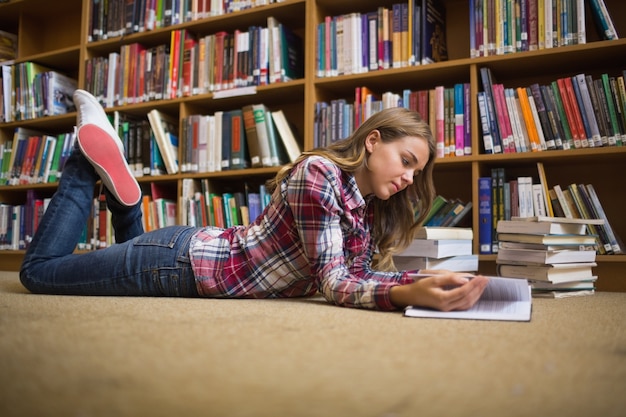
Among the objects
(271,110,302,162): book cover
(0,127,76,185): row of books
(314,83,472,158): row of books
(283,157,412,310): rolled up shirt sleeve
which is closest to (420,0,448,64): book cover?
(314,83,472,158): row of books

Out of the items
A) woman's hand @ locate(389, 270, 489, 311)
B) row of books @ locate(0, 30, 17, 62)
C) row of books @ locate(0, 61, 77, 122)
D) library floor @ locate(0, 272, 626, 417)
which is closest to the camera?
library floor @ locate(0, 272, 626, 417)

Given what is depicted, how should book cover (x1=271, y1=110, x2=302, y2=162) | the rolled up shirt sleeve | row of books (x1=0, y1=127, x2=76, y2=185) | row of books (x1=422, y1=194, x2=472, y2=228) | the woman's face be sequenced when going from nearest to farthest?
1. the rolled up shirt sleeve
2. the woman's face
3. row of books (x1=422, y1=194, x2=472, y2=228)
4. book cover (x1=271, y1=110, x2=302, y2=162)
5. row of books (x1=0, y1=127, x2=76, y2=185)

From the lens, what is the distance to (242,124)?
8.16 ft

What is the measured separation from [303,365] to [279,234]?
762mm

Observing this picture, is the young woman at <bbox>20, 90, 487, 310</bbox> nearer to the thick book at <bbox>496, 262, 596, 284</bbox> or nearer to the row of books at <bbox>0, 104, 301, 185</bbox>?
the thick book at <bbox>496, 262, 596, 284</bbox>

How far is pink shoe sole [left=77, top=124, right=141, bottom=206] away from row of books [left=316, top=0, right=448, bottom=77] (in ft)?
3.43

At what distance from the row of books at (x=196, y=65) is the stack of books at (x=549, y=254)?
1.27 meters

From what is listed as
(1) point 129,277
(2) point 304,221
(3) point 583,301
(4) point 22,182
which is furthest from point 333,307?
(4) point 22,182

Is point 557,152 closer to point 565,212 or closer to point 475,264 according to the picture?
point 565,212

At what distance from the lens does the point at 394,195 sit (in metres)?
1.67

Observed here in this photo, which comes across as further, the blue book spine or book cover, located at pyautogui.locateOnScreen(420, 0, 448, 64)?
book cover, located at pyautogui.locateOnScreen(420, 0, 448, 64)

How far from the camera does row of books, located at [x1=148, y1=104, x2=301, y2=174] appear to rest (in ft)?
7.95

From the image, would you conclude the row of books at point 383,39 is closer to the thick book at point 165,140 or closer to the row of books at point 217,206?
the row of books at point 217,206

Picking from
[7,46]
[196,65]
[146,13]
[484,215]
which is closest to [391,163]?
[484,215]
